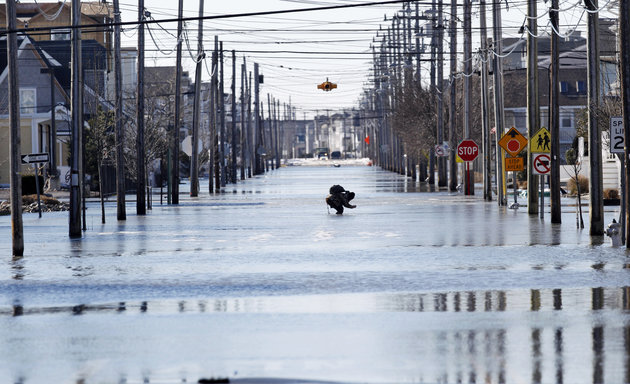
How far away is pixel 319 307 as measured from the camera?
15.0 m

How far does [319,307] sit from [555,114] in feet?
56.9

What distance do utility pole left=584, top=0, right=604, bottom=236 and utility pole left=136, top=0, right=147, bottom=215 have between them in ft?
57.6

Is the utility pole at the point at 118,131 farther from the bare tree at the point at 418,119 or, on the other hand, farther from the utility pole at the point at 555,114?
the bare tree at the point at 418,119

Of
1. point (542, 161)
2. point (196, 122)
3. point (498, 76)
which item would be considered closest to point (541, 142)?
point (542, 161)

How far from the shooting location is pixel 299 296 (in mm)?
16344

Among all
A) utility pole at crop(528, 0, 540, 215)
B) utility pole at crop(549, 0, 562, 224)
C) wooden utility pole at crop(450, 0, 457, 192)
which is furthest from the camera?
wooden utility pole at crop(450, 0, 457, 192)

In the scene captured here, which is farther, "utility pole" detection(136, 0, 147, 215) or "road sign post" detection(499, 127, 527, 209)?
"utility pole" detection(136, 0, 147, 215)

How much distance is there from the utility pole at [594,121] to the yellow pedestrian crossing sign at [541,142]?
6.51 meters

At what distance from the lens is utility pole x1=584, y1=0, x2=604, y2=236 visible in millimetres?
25388

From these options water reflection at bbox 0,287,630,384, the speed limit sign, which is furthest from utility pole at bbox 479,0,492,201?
water reflection at bbox 0,287,630,384

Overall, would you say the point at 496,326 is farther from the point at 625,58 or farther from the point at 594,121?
the point at 594,121

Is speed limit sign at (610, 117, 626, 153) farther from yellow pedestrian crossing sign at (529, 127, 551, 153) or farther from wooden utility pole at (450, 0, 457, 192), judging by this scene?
wooden utility pole at (450, 0, 457, 192)

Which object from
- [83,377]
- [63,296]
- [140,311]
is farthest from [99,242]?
[83,377]

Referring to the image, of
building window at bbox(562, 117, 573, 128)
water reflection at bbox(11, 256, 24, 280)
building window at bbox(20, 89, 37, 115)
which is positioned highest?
building window at bbox(20, 89, 37, 115)
